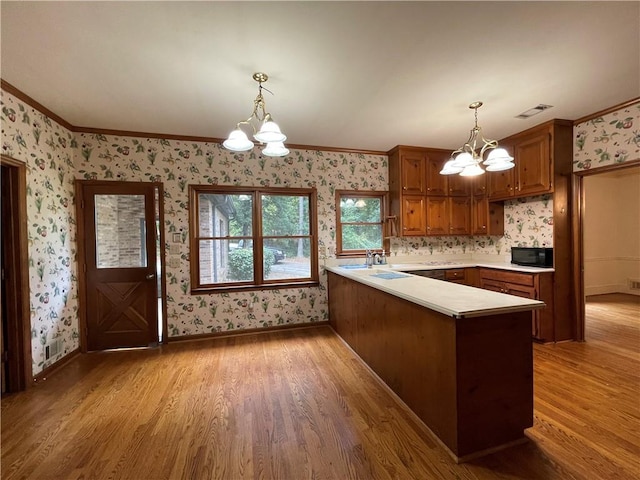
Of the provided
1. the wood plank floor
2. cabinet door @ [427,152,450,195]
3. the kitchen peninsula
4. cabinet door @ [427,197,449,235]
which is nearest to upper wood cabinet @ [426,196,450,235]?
cabinet door @ [427,197,449,235]

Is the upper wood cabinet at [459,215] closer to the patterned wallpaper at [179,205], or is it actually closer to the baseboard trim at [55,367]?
the patterned wallpaper at [179,205]

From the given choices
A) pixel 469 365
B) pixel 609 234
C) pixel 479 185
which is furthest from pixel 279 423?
pixel 609 234

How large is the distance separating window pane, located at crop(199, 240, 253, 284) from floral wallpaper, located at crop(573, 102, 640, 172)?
4.17m

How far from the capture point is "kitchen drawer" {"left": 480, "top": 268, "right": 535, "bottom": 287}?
3.28m

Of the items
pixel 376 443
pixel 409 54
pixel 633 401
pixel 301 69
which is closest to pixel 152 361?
pixel 376 443

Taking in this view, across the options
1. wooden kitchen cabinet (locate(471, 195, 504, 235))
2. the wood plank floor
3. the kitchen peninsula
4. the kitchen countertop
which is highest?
wooden kitchen cabinet (locate(471, 195, 504, 235))

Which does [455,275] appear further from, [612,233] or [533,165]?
[612,233]

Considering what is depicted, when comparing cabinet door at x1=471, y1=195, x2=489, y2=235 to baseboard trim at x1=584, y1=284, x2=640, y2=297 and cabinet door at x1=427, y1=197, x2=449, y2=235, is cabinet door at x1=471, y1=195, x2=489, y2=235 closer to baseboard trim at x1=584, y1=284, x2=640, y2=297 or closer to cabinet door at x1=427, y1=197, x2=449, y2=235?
cabinet door at x1=427, y1=197, x2=449, y2=235

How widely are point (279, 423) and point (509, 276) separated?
3171 mm

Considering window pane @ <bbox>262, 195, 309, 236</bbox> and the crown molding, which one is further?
window pane @ <bbox>262, 195, 309, 236</bbox>

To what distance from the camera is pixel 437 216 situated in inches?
164

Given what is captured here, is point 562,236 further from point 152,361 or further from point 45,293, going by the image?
point 45,293

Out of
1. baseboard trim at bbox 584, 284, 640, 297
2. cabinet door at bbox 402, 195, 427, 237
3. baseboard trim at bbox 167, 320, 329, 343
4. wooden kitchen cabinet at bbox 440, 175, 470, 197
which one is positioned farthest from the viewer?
baseboard trim at bbox 584, 284, 640, 297

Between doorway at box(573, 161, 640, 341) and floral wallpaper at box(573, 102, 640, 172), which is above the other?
floral wallpaper at box(573, 102, 640, 172)
